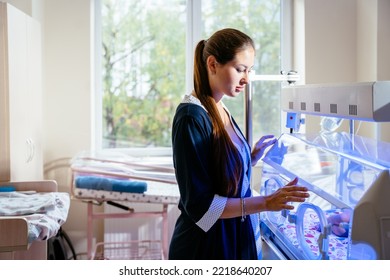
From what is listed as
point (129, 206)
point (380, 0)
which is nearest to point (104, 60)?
point (129, 206)

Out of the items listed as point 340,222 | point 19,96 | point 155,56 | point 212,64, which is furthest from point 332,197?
point 155,56

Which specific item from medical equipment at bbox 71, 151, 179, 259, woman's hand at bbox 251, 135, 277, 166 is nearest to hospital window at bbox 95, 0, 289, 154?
medical equipment at bbox 71, 151, 179, 259

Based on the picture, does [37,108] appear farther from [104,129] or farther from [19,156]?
[104,129]

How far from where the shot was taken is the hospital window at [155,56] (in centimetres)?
329

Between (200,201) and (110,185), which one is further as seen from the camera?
(110,185)

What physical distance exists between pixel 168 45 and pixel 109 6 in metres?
0.39

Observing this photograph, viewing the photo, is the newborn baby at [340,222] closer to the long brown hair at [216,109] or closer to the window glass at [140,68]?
the long brown hair at [216,109]

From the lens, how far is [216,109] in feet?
4.36

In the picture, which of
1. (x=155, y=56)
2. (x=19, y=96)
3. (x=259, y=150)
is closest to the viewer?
(x=259, y=150)

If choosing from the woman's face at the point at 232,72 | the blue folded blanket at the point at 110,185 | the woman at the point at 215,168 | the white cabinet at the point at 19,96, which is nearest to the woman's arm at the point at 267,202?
the woman at the point at 215,168

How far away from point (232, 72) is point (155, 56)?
2.06 meters

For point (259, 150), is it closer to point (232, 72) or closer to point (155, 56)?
point (232, 72)

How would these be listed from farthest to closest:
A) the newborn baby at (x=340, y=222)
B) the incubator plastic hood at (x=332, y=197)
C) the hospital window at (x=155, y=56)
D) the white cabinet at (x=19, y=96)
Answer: the hospital window at (x=155, y=56) < the white cabinet at (x=19, y=96) < the newborn baby at (x=340, y=222) < the incubator plastic hood at (x=332, y=197)

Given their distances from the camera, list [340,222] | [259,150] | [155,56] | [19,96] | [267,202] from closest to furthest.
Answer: [340,222], [267,202], [259,150], [19,96], [155,56]
